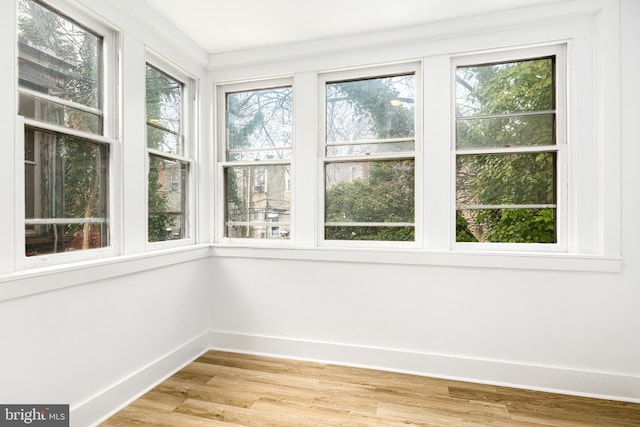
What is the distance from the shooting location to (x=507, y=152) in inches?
99.7

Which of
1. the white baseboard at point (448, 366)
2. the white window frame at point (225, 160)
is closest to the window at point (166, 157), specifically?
the white window frame at point (225, 160)

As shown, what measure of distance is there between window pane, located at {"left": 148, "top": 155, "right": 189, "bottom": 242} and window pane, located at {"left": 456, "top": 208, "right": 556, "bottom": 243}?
7.45 ft

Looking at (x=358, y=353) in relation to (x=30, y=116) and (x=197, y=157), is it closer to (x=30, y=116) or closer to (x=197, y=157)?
(x=197, y=157)

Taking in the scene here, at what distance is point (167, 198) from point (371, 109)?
1.81 metres

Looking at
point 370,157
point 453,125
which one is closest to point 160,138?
point 370,157

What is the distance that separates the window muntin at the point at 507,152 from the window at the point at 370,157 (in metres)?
0.38

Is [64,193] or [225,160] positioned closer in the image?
[64,193]

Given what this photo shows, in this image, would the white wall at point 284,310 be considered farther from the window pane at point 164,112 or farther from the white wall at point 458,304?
the window pane at point 164,112

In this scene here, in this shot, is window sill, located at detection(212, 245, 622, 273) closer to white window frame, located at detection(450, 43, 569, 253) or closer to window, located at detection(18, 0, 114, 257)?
white window frame, located at detection(450, 43, 569, 253)

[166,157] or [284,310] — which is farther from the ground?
[166,157]

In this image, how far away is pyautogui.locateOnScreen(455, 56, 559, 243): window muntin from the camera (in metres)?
2.51

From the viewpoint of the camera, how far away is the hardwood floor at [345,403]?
2043 mm

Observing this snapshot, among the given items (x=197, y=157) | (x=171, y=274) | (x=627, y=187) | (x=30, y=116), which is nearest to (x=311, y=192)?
(x=197, y=157)

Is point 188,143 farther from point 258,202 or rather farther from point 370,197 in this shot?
point 370,197
